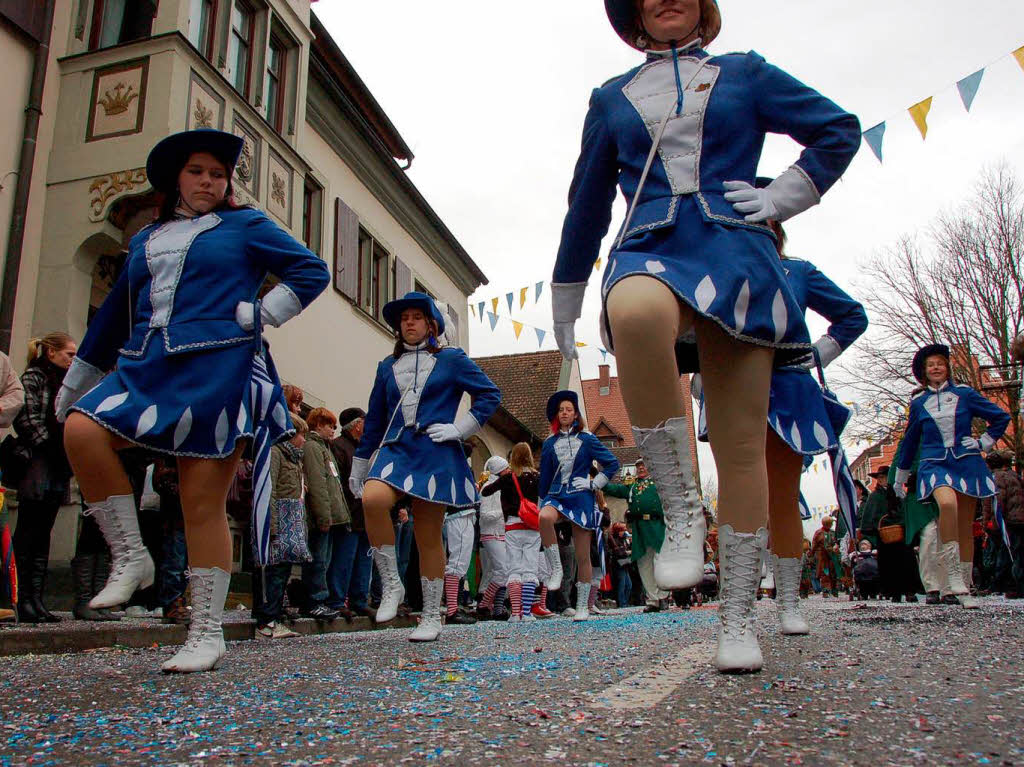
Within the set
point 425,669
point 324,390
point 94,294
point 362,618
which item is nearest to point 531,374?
point 324,390

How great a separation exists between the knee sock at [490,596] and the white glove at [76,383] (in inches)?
261

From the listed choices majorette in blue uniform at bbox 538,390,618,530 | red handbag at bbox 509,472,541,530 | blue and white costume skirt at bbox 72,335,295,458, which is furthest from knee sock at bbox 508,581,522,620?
blue and white costume skirt at bbox 72,335,295,458

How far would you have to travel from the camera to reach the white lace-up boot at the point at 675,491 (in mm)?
2500

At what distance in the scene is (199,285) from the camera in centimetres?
332

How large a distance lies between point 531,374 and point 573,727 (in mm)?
35419

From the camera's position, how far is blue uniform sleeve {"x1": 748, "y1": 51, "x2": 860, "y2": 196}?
2.75 m

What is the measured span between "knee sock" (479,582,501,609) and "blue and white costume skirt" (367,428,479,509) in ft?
15.0

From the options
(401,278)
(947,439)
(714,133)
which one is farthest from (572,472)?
(401,278)

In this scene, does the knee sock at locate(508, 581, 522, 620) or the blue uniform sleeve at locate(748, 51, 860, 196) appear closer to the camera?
the blue uniform sleeve at locate(748, 51, 860, 196)

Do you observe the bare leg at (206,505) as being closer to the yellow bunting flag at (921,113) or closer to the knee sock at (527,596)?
the knee sock at (527,596)

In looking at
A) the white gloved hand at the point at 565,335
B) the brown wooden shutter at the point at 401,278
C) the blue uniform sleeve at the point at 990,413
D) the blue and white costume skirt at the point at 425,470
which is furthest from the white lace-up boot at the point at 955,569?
the brown wooden shutter at the point at 401,278

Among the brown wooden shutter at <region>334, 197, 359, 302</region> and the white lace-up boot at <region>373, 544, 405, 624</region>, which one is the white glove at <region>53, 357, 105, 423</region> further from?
the brown wooden shutter at <region>334, 197, 359, 302</region>

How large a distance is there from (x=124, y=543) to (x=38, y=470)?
10.9 feet

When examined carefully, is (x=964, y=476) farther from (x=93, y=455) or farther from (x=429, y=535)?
(x=93, y=455)
